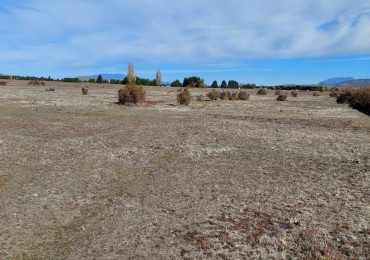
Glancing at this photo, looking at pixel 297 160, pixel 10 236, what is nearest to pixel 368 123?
pixel 297 160

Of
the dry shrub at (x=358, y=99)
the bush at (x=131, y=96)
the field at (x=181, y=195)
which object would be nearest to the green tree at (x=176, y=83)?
Answer: the dry shrub at (x=358, y=99)

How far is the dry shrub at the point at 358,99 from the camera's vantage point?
4412cm

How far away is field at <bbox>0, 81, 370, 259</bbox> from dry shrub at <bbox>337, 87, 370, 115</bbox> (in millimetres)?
25153

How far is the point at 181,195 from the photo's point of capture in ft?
37.0

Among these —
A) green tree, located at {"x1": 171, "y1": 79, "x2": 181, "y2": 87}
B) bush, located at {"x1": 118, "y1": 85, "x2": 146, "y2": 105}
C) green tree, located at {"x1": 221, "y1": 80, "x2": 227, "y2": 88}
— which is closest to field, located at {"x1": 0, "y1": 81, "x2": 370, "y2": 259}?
bush, located at {"x1": 118, "y1": 85, "x2": 146, "y2": 105}

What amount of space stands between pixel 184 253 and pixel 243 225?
1.84 metres

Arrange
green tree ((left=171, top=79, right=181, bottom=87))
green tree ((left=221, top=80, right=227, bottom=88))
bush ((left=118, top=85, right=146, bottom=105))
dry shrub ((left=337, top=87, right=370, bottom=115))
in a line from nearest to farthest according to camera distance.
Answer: bush ((left=118, top=85, right=146, bottom=105)) < dry shrub ((left=337, top=87, right=370, bottom=115)) < green tree ((left=171, top=79, right=181, bottom=87)) < green tree ((left=221, top=80, right=227, bottom=88))

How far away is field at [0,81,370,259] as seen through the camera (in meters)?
8.14

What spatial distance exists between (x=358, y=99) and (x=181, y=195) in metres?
42.4

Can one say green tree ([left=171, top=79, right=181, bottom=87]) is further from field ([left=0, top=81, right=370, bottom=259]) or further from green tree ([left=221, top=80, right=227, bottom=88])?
field ([left=0, top=81, right=370, bottom=259])

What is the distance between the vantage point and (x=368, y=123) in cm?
2745

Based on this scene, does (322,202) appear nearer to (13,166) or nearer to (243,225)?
(243,225)

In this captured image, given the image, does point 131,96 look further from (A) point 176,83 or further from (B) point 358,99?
(A) point 176,83

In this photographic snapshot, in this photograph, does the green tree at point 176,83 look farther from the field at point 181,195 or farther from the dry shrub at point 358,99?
the field at point 181,195
